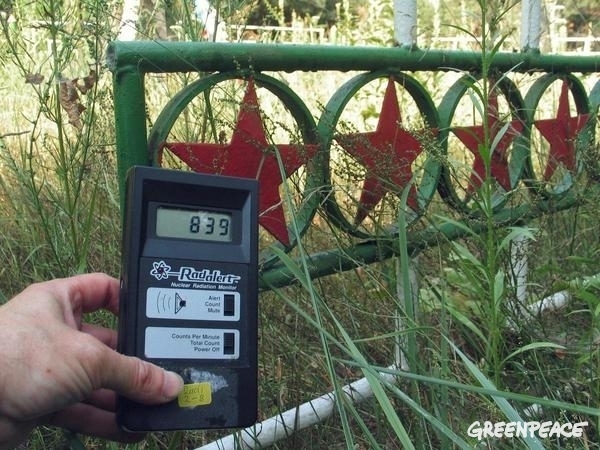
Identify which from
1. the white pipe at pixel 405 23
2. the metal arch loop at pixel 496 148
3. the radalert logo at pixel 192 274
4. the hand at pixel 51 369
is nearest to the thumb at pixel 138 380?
the hand at pixel 51 369

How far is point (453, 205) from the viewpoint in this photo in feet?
5.46

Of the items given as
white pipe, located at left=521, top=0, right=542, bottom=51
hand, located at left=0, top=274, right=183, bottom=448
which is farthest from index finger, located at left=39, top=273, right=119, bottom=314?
white pipe, located at left=521, top=0, right=542, bottom=51

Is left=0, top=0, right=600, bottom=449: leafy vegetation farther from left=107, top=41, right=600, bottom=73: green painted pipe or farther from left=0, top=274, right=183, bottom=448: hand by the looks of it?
left=0, top=274, right=183, bottom=448: hand

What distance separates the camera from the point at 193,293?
91 cm

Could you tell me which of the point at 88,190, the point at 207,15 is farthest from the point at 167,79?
the point at 207,15

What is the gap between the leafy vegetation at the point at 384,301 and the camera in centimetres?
106

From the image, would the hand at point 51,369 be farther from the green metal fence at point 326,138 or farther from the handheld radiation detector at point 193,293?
the green metal fence at point 326,138

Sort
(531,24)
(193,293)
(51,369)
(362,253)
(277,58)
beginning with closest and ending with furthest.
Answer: (51,369) → (193,293) → (277,58) → (362,253) → (531,24)

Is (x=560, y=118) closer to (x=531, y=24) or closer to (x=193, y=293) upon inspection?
(x=531, y=24)

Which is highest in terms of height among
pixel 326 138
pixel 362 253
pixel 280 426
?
pixel 326 138

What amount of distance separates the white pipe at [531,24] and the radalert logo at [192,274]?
123 cm

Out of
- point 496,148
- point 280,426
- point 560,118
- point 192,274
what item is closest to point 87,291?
point 192,274

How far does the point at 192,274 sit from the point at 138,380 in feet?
0.48

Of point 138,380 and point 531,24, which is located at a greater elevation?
point 531,24
